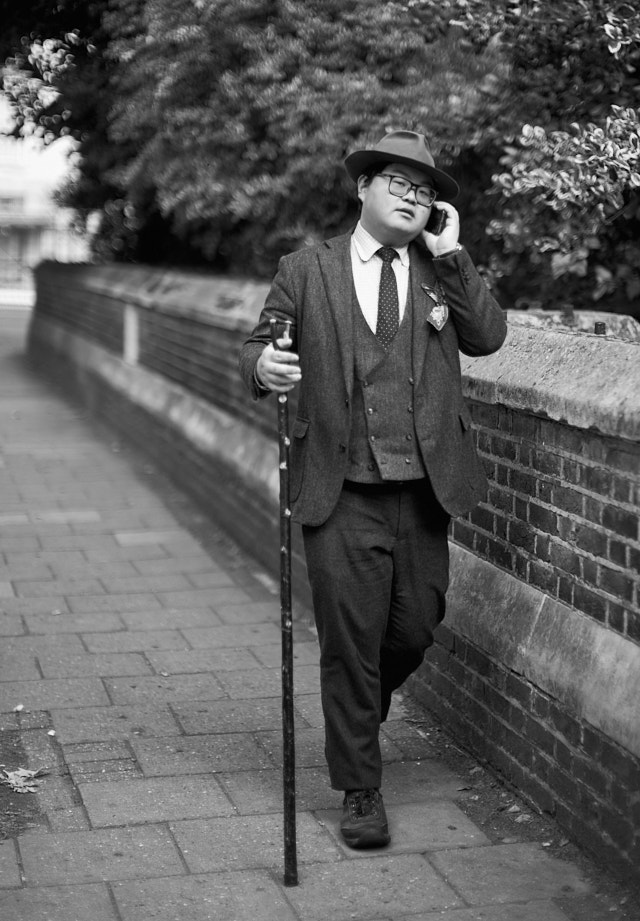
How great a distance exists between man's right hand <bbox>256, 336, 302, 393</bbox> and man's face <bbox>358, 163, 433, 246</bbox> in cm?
50

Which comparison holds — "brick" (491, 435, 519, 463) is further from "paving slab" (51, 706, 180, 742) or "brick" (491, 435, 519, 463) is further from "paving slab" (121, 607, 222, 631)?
"paving slab" (121, 607, 222, 631)

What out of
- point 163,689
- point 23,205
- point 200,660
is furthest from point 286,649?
point 23,205

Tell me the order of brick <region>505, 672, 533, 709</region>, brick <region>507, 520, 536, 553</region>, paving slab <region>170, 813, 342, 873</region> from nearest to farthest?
1. paving slab <region>170, 813, 342, 873</region>
2. brick <region>505, 672, 533, 709</region>
3. brick <region>507, 520, 536, 553</region>

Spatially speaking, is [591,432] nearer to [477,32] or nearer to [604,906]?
[604,906]

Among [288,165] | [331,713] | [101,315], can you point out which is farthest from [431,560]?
[101,315]

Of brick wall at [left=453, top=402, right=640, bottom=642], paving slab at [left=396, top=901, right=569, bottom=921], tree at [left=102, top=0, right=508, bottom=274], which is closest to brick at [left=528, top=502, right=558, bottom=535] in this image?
brick wall at [left=453, top=402, right=640, bottom=642]

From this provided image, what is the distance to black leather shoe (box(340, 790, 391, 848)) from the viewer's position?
3848mm

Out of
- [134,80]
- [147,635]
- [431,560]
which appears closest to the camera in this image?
[431,560]

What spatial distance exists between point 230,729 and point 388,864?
118 centimetres

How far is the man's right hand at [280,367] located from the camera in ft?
11.9

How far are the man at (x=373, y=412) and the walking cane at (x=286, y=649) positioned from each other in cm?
22

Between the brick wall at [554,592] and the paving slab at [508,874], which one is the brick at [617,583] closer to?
the brick wall at [554,592]

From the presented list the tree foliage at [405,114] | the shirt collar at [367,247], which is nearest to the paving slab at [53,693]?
the shirt collar at [367,247]

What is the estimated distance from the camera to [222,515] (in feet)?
26.5
